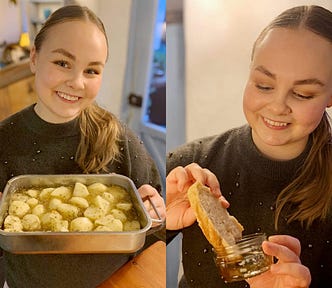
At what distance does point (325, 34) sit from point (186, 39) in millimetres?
316

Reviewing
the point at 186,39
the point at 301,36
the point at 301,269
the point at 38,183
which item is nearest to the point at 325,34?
the point at 301,36

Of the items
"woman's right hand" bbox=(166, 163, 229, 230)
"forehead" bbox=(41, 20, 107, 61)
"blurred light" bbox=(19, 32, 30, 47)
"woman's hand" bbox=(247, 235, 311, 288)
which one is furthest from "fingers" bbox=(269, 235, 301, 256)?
"blurred light" bbox=(19, 32, 30, 47)

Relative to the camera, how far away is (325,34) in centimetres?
102

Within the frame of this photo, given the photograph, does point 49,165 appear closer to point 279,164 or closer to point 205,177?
point 205,177

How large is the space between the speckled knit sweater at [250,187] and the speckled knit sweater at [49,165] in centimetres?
13

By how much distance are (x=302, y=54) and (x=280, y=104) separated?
0.12m

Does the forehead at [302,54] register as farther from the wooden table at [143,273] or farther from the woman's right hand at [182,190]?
the wooden table at [143,273]

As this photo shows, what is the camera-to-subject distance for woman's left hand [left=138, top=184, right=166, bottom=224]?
3.95 ft

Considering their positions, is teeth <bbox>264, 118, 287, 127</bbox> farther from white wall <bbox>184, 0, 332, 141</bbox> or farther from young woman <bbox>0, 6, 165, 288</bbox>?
young woman <bbox>0, 6, 165, 288</bbox>

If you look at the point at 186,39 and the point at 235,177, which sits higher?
the point at 186,39

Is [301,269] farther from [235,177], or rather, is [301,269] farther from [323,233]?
[235,177]

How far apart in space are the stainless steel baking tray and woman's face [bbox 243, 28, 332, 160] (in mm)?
373

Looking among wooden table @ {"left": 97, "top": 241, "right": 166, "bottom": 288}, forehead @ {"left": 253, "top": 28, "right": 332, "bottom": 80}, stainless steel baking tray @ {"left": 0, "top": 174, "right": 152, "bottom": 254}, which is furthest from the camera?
wooden table @ {"left": 97, "top": 241, "right": 166, "bottom": 288}

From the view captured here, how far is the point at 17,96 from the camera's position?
3.91 feet
